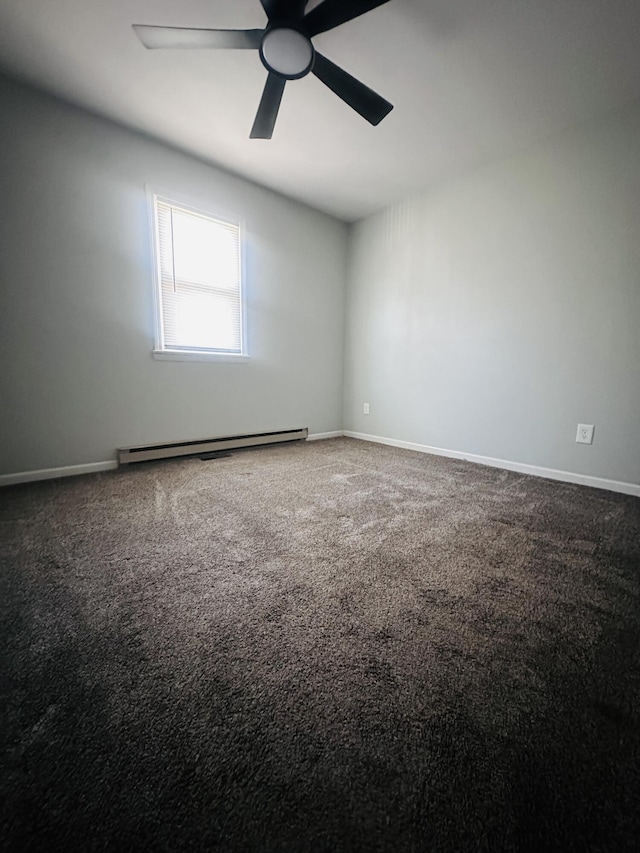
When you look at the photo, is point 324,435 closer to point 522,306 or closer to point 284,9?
point 522,306

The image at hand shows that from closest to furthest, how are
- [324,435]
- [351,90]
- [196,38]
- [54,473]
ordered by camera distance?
[196,38] < [351,90] < [54,473] < [324,435]

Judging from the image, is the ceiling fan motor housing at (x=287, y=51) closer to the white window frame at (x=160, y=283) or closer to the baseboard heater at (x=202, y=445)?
the white window frame at (x=160, y=283)

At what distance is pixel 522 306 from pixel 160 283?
2.80 m

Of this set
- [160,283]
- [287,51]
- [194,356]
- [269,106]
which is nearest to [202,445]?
[194,356]

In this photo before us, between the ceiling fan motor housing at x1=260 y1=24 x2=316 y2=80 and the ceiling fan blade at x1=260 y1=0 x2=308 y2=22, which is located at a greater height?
the ceiling fan blade at x1=260 y1=0 x2=308 y2=22

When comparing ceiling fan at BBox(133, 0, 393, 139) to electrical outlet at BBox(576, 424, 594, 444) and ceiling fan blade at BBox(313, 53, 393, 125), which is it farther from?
electrical outlet at BBox(576, 424, 594, 444)

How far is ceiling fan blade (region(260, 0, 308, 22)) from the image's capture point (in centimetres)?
134

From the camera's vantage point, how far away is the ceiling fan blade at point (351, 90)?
1.55 m

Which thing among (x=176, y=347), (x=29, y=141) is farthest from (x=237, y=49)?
(x=176, y=347)

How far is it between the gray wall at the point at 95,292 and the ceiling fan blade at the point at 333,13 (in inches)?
60.5

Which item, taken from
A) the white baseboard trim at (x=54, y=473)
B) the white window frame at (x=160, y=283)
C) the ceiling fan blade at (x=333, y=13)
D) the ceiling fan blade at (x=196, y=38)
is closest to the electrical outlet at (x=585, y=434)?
the ceiling fan blade at (x=333, y=13)

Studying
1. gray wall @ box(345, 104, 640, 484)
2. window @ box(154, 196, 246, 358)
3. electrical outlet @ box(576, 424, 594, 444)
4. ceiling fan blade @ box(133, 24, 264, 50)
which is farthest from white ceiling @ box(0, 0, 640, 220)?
electrical outlet @ box(576, 424, 594, 444)

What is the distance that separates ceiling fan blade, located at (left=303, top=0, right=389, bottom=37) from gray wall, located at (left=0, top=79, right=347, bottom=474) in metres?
1.54

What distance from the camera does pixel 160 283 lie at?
248 centimetres
